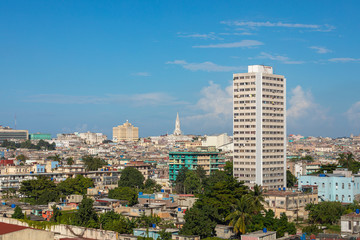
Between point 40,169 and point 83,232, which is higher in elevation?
point 40,169

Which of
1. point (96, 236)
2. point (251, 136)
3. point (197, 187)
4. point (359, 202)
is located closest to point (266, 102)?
point (251, 136)

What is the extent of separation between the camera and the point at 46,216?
4512 cm

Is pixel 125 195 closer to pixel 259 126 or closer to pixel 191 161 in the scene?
pixel 259 126

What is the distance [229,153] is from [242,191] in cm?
7354

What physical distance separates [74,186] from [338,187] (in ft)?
93.3

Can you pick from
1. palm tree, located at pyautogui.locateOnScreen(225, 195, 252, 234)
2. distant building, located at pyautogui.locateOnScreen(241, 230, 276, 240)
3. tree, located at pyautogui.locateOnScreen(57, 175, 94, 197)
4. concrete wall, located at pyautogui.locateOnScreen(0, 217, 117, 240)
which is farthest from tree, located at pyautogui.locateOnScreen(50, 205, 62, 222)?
distant building, located at pyautogui.locateOnScreen(241, 230, 276, 240)

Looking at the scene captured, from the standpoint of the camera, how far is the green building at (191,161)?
83.2 meters

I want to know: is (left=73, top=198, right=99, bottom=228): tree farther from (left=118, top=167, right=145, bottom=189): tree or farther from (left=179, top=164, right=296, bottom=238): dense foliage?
(left=118, top=167, right=145, bottom=189): tree

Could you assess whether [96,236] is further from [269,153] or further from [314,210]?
[269,153]

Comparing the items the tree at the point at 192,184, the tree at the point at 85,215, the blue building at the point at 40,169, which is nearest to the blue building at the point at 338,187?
the tree at the point at 192,184

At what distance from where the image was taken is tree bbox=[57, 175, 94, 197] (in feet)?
197

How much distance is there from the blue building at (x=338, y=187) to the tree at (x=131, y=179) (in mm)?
22724

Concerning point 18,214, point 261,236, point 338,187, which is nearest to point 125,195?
point 18,214

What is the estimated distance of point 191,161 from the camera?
83.4m
